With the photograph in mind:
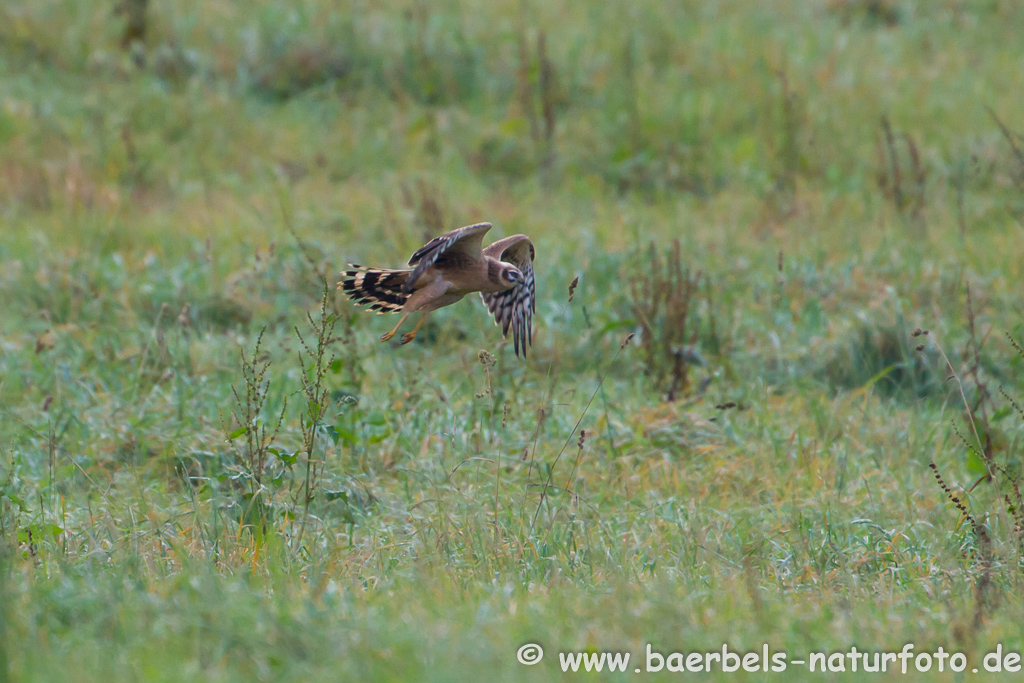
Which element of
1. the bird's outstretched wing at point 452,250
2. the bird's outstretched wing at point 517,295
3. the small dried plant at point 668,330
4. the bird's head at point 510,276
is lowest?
the small dried plant at point 668,330

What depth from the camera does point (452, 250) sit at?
435 cm

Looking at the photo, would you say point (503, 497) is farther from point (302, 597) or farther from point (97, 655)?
point (97, 655)

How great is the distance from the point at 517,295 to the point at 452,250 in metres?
0.42

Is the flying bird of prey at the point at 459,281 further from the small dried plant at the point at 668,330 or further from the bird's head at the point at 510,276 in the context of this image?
the small dried plant at the point at 668,330

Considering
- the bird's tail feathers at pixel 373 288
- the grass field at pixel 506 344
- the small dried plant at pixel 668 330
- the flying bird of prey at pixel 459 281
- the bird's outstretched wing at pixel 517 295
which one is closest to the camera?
the grass field at pixel 506 344

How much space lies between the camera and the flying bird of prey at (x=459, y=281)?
4070 mm

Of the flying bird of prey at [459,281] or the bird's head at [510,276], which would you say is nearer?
the flying bird of prey at [459,281]

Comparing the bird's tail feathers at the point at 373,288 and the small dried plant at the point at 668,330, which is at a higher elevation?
the bird's tail feathers at the point at 373,288

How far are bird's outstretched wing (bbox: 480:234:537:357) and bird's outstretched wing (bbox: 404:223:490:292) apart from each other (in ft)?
0.67

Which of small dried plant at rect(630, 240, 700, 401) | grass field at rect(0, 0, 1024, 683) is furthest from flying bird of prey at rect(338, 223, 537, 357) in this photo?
small dried plant at rect(630, 240, 700, 401)

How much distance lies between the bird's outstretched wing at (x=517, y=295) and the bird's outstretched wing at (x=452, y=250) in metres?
0.21

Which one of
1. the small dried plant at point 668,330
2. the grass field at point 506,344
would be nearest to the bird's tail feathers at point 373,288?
the grass field at point 506,344

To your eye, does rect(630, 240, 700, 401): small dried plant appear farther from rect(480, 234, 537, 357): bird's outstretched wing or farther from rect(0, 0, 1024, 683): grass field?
rect(480, 234, 537, 357): bird's outstretched wing

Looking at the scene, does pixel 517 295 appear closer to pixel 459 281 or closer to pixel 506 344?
pixel 459 281
